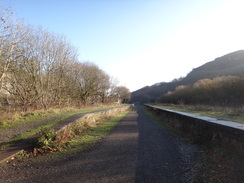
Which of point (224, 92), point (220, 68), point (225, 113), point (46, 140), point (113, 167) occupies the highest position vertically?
point (220, 68)

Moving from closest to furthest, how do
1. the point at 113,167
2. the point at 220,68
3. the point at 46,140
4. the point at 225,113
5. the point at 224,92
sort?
1. the point at 113,167
2. the point at 46,140
3. the point at 225,113
4. the point at 224,92
5. the point at 220,68

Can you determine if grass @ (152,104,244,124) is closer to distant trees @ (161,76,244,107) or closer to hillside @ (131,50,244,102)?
distant trees @ (161,76,244,107)

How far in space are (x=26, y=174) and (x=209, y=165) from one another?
4.24 metres

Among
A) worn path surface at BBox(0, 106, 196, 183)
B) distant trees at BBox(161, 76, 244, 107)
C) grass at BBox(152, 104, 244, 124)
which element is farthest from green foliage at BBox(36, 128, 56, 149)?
distant trees at BBox(161, 76, 244, 107)

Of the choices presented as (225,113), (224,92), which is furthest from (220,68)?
(225,113)

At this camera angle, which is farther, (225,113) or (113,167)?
(225,113)

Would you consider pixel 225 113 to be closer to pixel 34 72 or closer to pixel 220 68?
pixel 34 72

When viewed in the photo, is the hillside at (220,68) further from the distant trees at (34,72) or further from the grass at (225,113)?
the distant trees at (34,72)

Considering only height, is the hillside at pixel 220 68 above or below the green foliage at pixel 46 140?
above

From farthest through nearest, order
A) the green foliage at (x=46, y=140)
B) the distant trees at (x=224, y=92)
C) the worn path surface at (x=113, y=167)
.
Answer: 1. the distant trees at (x=224, y=92)
2. the green foliage at (x=46, y=140)
3. the worn path surface at (x=113, y=167)

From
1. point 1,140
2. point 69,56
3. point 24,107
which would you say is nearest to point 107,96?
point 69,56

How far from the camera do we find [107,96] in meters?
50.6

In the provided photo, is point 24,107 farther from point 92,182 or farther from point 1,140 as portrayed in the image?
point 92,182

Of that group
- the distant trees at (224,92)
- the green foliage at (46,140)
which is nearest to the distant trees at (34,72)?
the green foliage at (46,140)
